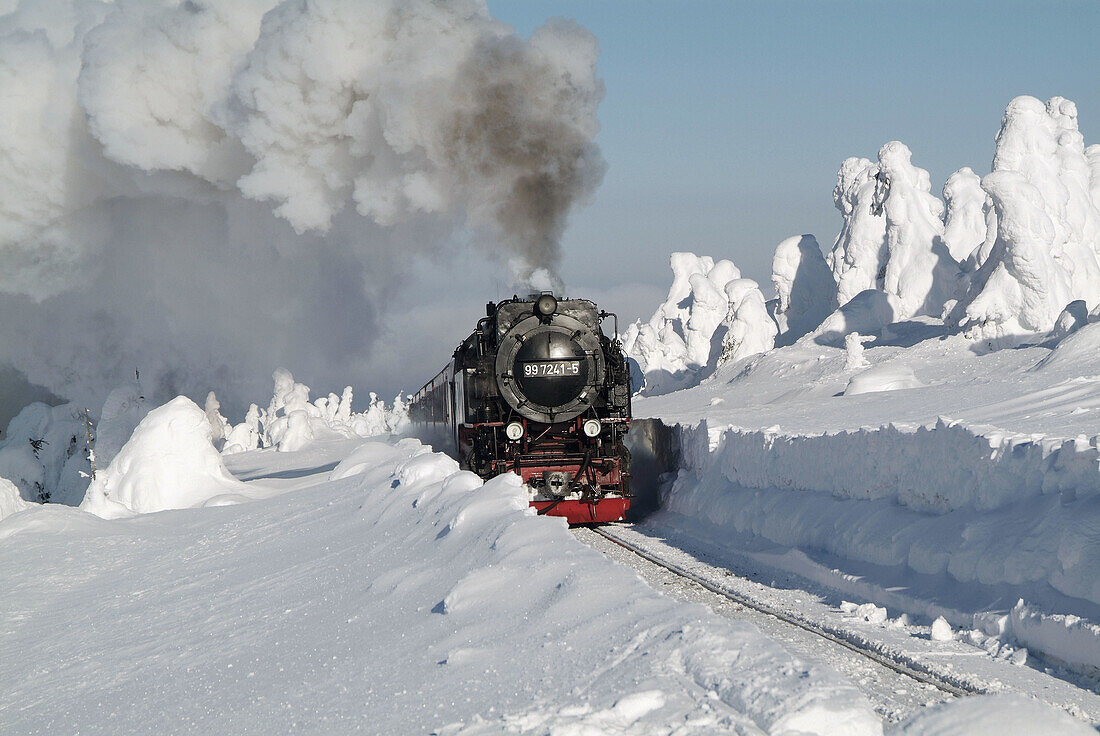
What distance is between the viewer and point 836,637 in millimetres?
Answer: 7586

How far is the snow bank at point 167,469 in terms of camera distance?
21344 mm

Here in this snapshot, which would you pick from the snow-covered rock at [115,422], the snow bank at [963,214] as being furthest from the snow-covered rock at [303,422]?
the snow bank at [963,214]

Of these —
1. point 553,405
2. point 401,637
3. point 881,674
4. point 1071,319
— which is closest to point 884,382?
point 1071,319

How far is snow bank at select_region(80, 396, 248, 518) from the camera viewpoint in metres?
Result: 21.3

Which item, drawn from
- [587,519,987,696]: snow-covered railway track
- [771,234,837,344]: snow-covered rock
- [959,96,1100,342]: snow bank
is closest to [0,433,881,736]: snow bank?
[587,519,987,696]: snow-covered railway track

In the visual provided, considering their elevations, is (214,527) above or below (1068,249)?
below

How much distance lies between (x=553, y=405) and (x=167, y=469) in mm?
11781

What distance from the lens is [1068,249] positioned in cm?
5278

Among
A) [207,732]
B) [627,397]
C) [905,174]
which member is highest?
[905,174]

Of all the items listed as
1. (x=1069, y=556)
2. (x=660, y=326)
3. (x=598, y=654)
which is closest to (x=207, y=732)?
(x=598, y=654)

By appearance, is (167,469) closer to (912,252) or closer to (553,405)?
(553,405)

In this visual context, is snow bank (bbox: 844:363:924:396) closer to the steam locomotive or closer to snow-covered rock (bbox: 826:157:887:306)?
the steam locomotive

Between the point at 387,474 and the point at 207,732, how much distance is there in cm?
852

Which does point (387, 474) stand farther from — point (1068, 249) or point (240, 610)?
point (1068, 249)
